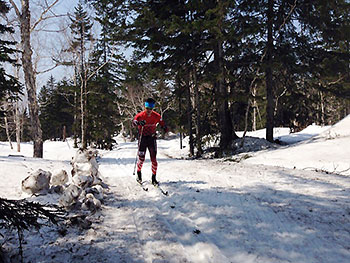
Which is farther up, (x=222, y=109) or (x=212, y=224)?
(x=222, y=109)

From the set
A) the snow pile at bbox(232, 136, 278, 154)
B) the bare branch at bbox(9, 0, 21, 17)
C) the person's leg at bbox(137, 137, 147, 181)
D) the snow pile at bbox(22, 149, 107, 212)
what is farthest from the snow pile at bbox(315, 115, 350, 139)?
the bare branch at bbox(9, 0, 21, 17)

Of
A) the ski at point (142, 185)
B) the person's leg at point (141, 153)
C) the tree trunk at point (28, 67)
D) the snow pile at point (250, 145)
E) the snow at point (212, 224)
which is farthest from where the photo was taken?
the snow pile at point (250, 145)

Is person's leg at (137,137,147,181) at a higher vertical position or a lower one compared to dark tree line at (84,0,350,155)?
lower

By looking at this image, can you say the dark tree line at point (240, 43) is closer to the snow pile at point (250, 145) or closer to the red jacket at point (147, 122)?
the snow pile at point (250, 145)

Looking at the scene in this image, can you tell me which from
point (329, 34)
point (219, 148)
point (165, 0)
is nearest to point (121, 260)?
point (219, 148)

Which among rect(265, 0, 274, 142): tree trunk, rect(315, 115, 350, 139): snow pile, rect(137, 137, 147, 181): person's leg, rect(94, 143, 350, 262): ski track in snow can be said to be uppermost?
rect(265, 0, 274, 142): tree trunk

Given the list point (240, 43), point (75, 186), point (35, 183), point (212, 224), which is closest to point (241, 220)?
point (212, 224)

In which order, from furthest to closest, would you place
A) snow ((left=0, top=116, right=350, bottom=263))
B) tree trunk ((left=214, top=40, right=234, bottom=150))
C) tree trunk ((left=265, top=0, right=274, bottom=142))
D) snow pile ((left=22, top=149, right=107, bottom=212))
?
tree trunk ((left=265, top=0, right=274, bottom=142))
tree trunk ((left=214, top=40, right=234, bottom=150))
snow pile ((left=22, top=149, right=107, bottom=212))
snow ((left=0, top=116, right=350, bottom=263))

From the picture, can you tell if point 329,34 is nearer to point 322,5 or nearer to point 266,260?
point 322,5

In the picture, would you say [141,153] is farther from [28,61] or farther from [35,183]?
[28,61]

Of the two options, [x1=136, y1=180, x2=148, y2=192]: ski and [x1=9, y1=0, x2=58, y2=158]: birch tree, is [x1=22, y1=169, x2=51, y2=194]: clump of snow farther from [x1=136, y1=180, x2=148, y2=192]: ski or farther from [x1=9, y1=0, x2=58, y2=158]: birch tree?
[x1=9, y1=0, x2=58, y2=158]: birch tree

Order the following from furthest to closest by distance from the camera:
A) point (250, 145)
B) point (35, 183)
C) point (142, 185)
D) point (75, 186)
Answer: point (250, 145) < point (142, 185) < point (35, 183) < point (75, 186)

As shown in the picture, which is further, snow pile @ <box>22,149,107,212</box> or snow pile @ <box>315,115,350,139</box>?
snow pile @ <box>315,115,350,139</box>

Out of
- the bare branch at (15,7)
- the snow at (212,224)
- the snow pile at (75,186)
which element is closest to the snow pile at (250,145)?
the snow at (212,224)
